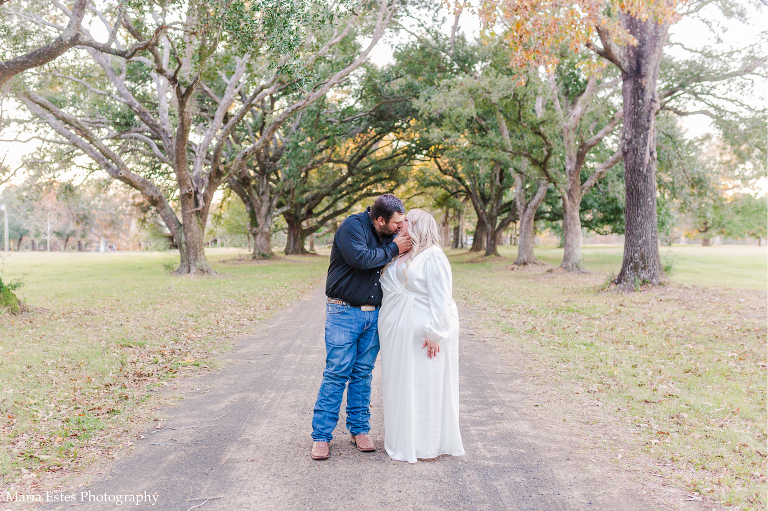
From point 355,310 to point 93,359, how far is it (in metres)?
4.58

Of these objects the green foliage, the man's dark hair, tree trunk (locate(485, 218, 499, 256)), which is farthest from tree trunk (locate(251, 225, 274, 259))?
the man's dark hair

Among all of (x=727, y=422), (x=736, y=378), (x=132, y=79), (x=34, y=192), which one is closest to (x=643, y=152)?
(x=736, y=378)

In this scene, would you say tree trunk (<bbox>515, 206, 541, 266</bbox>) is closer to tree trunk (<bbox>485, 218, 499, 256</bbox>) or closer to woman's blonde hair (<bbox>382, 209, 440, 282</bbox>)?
tree trunk (<bbox>485, 218, 499, 256</bbox>)

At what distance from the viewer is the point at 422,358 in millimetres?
4219

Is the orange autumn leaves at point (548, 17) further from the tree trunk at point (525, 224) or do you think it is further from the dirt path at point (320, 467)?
→ the tree trunk at point (525, 224)

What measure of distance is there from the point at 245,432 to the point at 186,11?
9977 mm

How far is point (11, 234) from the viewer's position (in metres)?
75.9

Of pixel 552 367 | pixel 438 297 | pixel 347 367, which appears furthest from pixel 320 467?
pixel 552 367

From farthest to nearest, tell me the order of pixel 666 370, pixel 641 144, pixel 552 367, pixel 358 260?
pixel 641 144, pixel 552 367, pixel 666 370, pixel 358 260

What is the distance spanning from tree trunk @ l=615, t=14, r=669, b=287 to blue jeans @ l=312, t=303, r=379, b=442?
1111 cm

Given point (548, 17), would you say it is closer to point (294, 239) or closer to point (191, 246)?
point (191, 246)

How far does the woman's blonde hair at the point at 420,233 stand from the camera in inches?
169

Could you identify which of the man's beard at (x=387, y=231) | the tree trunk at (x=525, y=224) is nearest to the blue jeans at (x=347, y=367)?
the man's beard at (x=387, y=231)

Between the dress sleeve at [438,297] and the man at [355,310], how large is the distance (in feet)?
0.94
